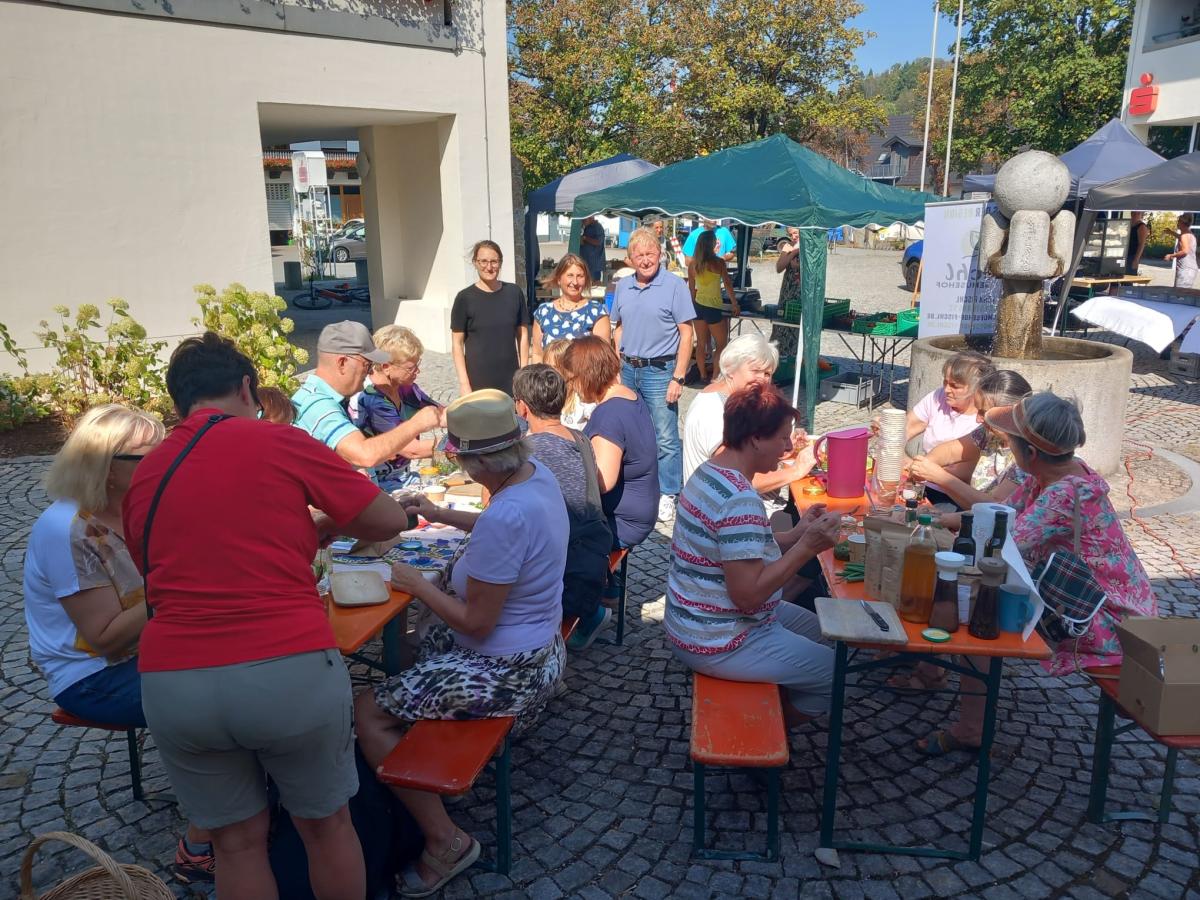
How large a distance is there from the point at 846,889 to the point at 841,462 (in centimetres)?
190

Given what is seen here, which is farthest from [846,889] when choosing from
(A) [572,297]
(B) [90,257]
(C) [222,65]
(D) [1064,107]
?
(D) [1064,107]

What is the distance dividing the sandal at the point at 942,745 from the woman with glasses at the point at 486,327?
375cm

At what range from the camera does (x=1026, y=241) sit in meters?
7.38

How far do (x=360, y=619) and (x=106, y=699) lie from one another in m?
0.82

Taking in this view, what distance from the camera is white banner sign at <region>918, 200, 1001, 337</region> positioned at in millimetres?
8766

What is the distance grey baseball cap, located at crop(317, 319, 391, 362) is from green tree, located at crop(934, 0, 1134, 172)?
26166mm

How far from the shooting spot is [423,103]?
10.8m

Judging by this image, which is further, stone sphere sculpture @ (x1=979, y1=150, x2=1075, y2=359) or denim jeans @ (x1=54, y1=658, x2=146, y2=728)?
stone sphere sculpture @ (x1=979, y1=150, x2=1075, y2=359)

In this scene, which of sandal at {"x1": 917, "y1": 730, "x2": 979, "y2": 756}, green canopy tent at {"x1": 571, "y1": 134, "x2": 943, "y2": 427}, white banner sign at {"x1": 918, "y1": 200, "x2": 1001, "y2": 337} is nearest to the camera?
sandal at {"x1": 917, "y1": 730, "x2": 979, "y2": 756}

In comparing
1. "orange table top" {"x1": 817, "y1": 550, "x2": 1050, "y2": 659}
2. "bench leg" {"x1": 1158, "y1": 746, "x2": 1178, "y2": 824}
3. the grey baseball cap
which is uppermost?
the grey baseball cap

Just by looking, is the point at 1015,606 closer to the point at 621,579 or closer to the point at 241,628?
the point at 621,579

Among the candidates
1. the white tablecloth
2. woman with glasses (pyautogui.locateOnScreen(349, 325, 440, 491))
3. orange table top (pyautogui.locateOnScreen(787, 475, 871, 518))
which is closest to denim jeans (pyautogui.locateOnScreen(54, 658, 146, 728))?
woman with glasses (pyautogui.locateOnScreen(349, 325, 440, 491))

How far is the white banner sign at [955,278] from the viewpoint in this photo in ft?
28.8

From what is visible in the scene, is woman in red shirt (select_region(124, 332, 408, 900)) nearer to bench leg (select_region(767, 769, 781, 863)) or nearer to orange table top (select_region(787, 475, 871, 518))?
bench leg (select_region(767, 769, 781, 863))
